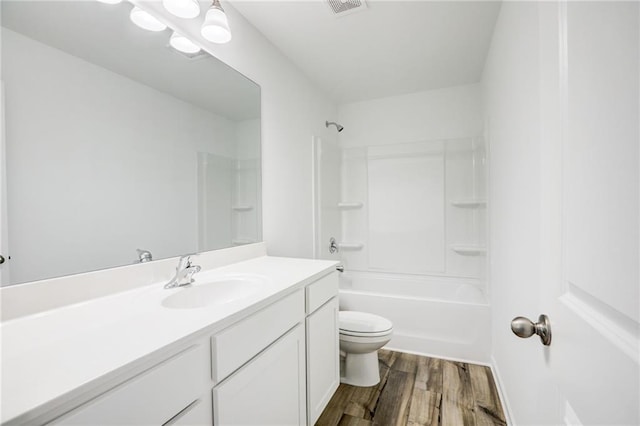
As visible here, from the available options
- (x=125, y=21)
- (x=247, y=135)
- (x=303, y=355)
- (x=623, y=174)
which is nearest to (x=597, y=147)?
(x=623, y=174)

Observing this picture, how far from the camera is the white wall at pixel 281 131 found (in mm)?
1850

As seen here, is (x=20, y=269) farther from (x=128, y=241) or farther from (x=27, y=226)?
(x=128, y=241)

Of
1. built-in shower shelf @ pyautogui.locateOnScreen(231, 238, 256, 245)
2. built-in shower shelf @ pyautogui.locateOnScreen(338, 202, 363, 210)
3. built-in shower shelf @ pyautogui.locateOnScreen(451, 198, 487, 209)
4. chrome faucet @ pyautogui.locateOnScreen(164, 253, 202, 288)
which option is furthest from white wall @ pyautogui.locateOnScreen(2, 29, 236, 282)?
built-in shower shelf @ pyautogui.locateOnScreen(451, 198, 487, 209)

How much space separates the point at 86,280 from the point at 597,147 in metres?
1.45

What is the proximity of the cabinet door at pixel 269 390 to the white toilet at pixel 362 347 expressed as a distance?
2.04 ft

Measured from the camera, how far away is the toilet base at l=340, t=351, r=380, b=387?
6.43 ft

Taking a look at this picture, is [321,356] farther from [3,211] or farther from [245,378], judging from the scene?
[3,211]

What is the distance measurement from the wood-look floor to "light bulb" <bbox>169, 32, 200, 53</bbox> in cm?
215

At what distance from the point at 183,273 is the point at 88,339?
21.7 inches

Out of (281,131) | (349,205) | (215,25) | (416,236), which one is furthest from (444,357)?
(215,25)

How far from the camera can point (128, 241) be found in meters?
1.19

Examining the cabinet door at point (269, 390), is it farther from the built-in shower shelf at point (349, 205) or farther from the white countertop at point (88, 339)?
the built-in shower shelf at point (349, 205)

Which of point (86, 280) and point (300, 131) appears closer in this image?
point (86, 280)

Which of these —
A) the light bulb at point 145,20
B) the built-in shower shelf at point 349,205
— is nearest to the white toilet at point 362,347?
the built-in shower shelf at point 349,205
